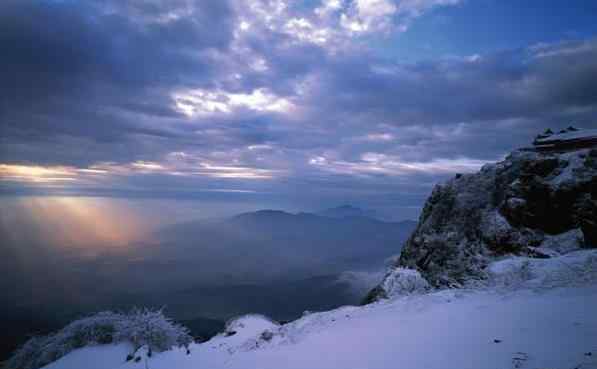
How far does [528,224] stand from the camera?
20.4 m

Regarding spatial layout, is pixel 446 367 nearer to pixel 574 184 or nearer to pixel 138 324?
pixel 138 324

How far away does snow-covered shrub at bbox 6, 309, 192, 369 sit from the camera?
54.5 ft

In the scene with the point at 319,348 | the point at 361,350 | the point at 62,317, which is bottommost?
the point at 62,317

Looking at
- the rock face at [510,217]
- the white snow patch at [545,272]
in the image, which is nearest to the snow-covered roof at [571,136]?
the rock face at [510,217]

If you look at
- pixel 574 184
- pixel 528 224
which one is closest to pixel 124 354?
pixel 528 224

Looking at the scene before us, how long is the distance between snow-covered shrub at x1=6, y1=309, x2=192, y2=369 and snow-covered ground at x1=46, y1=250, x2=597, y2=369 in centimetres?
160

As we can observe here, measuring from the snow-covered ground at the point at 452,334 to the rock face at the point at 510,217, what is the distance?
3114 millimetres

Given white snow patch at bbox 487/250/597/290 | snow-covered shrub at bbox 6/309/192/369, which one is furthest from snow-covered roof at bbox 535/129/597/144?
snow-covered shrub at bbox 6/309/192/369

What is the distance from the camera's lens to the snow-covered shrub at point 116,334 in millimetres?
16609

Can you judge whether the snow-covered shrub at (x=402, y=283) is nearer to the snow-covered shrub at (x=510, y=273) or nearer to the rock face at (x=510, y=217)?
the rock face at (x=510, y=217)

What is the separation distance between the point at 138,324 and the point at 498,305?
65.7 feet

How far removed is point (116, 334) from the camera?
54.2 ft

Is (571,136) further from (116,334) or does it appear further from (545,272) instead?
(116,334)

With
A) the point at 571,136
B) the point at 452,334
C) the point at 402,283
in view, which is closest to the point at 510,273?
the point at 402,283
